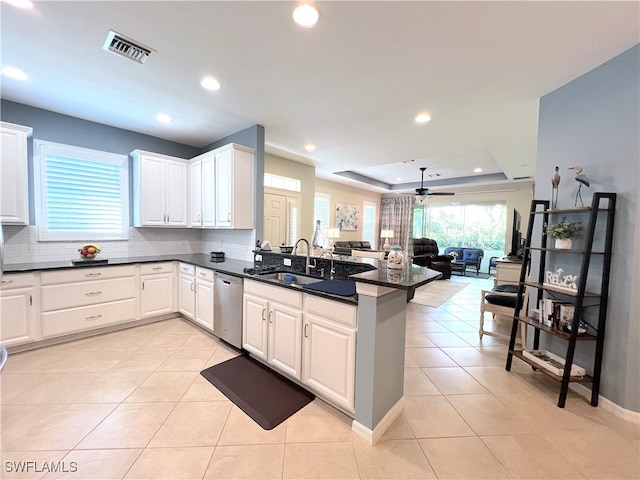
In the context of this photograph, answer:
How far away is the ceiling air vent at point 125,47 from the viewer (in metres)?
1.91

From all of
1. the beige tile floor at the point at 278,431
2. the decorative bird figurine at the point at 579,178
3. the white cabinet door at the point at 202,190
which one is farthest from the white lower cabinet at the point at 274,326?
the decorative bird figurine at the point at 579,178

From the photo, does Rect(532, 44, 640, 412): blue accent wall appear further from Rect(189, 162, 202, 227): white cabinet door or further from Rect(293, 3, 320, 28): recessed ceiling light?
Rect(189, 162, 202, 227): white cabinet door

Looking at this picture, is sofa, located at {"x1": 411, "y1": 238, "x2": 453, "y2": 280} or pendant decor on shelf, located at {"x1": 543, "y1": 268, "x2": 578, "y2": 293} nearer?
pendant decor on shelf, located at {"x1": 543, "y1": 268, "x2": 578, "y2": 293}

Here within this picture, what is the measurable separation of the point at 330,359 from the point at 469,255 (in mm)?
8210

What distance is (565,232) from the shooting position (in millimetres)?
2246

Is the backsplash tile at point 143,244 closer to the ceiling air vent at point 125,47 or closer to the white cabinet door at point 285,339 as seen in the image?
the white cabinet door at point 285,339

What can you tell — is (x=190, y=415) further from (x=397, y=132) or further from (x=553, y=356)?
(x=397, y=132)

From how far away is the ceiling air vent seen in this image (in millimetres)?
1908

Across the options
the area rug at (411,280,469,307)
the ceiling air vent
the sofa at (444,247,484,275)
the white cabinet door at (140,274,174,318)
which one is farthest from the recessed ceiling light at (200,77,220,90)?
the sofa at (444,247,484,275)

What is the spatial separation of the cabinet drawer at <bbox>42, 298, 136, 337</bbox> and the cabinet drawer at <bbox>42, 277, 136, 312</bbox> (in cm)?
6

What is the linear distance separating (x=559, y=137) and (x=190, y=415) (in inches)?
156

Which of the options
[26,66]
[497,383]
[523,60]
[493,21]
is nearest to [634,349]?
[497,383]

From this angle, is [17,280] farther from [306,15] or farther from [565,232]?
[565,232]

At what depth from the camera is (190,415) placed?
1938mm
